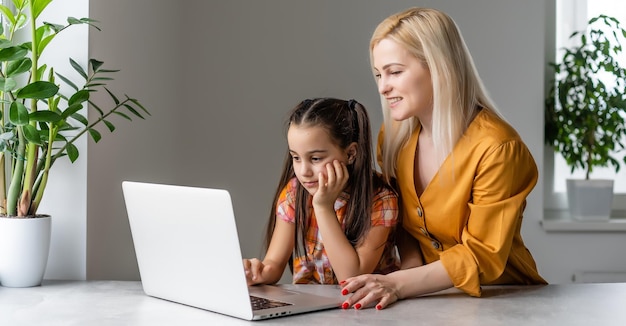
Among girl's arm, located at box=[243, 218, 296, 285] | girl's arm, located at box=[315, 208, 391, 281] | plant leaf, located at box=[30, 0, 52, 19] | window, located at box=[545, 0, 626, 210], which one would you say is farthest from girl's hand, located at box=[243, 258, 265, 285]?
window, located at box=[545, 0, 626, 210]

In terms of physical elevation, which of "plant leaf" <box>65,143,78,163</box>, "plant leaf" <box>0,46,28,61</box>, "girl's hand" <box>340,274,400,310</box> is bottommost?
Answer: "girl's hand" <box>340,274,400,310</box>

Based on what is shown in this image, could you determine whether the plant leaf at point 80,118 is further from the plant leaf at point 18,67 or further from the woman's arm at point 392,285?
the woman's arm at point 392,285

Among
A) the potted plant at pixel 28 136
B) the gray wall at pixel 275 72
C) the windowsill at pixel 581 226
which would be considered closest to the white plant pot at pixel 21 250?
the potted plant at pixel 28 136

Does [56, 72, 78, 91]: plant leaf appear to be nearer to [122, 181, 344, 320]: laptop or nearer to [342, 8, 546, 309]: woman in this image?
[122, 181, 344, 320]: laptop

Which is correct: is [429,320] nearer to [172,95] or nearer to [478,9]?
[172,95]

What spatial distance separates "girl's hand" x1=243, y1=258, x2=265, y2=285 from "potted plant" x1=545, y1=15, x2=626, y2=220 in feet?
6.47

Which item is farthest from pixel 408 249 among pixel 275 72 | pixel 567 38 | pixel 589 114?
pixel 567 38

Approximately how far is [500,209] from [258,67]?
1.72 metres

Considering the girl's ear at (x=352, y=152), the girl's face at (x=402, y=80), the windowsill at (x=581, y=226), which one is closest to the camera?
the girl's face at (x=402, y=80)

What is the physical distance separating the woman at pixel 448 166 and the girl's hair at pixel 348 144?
0.08m

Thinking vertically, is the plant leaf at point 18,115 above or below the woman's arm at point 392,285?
above

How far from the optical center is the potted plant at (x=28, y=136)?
5.28ft

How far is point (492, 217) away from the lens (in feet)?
5.36

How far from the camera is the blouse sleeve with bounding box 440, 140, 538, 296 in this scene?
162 cm
